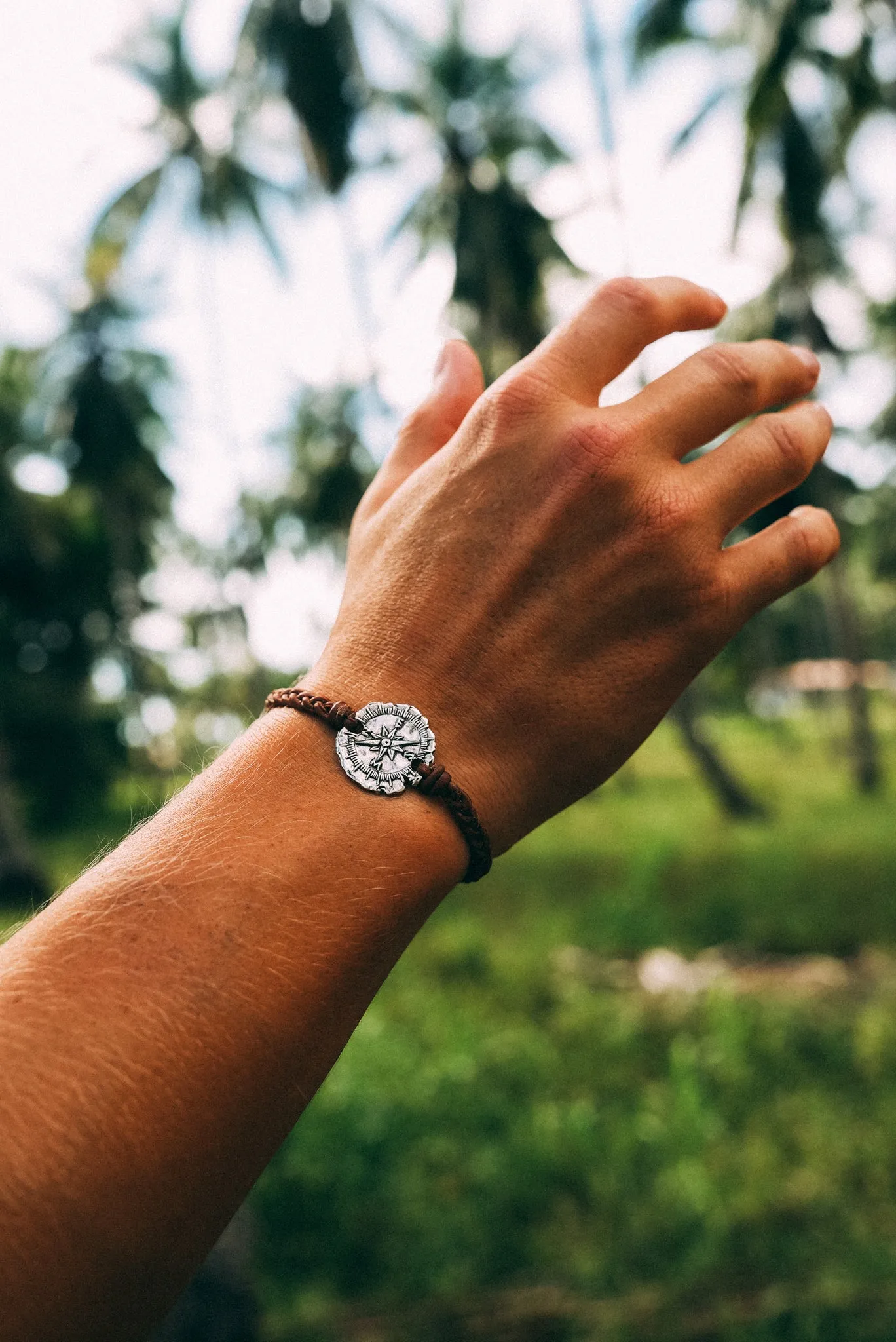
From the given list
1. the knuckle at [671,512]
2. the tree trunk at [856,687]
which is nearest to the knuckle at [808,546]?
the knuckle at [671,512]

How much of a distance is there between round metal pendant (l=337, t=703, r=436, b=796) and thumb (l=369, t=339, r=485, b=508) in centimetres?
36

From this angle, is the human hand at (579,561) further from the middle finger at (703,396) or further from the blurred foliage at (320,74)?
the blurred foliage at (320,74)

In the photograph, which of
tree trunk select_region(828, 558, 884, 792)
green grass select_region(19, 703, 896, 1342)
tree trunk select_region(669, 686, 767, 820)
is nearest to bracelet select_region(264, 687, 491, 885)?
green grass select_region(19, 703, 896, 1342)

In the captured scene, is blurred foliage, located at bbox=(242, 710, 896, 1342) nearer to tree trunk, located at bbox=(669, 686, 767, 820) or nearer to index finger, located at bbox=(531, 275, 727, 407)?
tree trunk, located at bbox=(669, 686, 767, 820)

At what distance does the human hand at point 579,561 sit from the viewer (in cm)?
90

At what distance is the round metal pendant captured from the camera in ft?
2.67

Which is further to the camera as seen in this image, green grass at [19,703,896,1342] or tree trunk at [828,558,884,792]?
tree trunk at [828,558,884,792]

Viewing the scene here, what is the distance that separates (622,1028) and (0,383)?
65.9 feet

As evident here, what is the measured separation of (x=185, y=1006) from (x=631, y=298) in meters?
0.82

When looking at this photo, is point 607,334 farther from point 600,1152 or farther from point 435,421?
point 600,1152

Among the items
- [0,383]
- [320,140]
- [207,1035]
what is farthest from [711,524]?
[0,383]

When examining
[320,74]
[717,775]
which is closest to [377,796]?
[717,775]

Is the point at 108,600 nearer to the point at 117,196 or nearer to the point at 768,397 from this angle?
the point at 117,196

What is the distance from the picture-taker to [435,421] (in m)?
1.13
